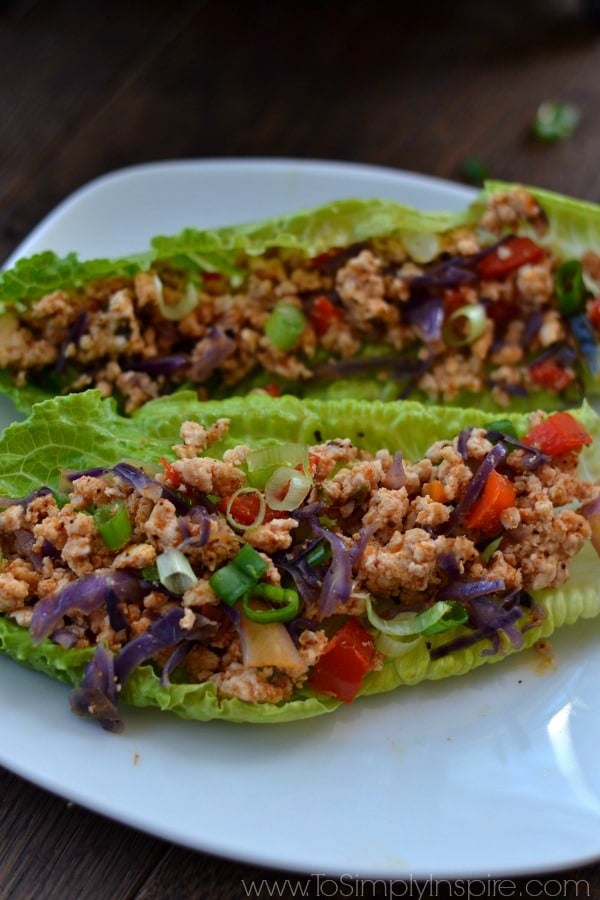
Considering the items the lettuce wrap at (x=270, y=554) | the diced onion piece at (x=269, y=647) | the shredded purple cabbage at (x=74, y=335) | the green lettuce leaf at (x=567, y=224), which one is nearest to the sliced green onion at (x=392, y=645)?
the lettuce wrap at (x=270, y=554)

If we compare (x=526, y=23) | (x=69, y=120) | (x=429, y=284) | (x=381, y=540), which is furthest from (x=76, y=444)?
(x=526, y=23)

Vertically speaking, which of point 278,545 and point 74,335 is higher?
point 74,335

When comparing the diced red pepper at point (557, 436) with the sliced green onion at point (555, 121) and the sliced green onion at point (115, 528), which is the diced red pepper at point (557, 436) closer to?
the sliced green onion at point (115, 528)

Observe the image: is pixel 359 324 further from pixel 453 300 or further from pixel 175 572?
pixel 175 572

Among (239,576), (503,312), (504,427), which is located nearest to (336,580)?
(239,576)

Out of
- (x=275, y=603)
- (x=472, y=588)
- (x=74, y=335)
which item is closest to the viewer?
(x=275, y=603)
